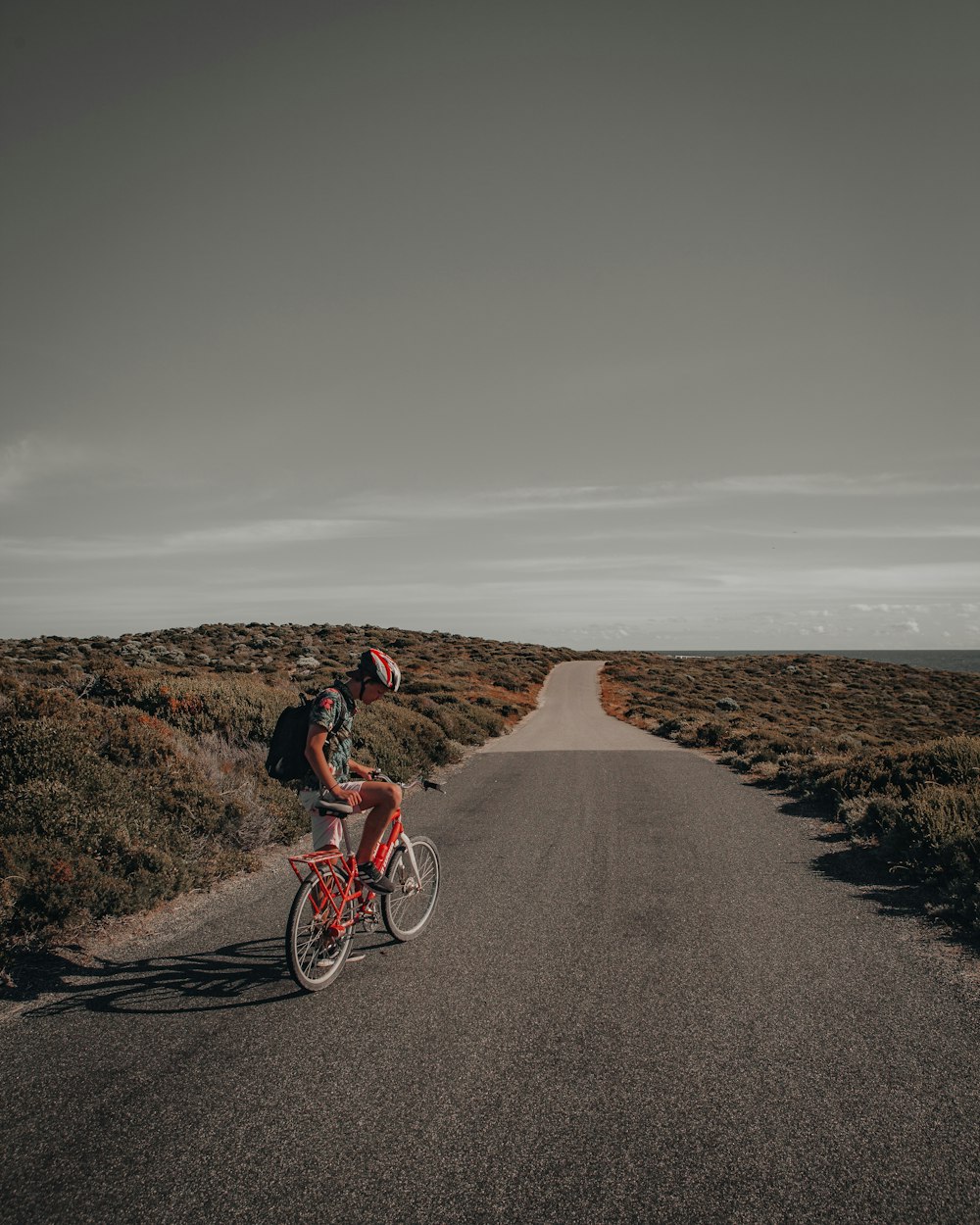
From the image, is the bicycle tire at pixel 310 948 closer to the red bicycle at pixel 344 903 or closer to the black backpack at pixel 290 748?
the red bicycle at pixel 344 903

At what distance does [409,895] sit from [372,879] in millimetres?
713

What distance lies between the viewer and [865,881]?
27.5ft

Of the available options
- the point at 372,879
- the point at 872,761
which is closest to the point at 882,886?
the point at 372,879

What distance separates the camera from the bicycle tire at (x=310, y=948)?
511 cm

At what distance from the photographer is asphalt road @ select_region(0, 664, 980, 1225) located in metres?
3.26

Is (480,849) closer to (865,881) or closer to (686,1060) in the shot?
(865,881)

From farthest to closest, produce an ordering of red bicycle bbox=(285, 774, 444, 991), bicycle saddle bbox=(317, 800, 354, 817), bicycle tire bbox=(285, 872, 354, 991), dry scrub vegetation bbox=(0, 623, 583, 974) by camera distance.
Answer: dry scrub vegetation bbox=(0, 623, 583, 974)
bicycle saddle bbox=(317, 800, 354, 817)
red bicycle bbox=(285, 774, 444, 991)
bicycle tire bbox=(285, 872, 354, 991)

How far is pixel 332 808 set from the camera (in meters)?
5.57

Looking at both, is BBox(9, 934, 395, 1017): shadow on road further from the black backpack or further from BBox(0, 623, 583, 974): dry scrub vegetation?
the black backpack

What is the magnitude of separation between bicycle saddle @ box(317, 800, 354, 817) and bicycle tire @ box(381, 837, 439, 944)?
916mm

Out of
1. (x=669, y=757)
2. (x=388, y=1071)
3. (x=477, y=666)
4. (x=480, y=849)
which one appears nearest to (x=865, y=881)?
(x=480, y=849)

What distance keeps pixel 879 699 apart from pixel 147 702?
64442 mm

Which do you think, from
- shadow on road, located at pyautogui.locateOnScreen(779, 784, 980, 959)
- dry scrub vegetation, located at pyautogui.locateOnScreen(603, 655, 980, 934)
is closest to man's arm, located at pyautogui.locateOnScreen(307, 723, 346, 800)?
shadow on road, located at pyautogui.locateOnScreen(779, 784, 980, 959)

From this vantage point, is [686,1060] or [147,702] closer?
[686,1060]
